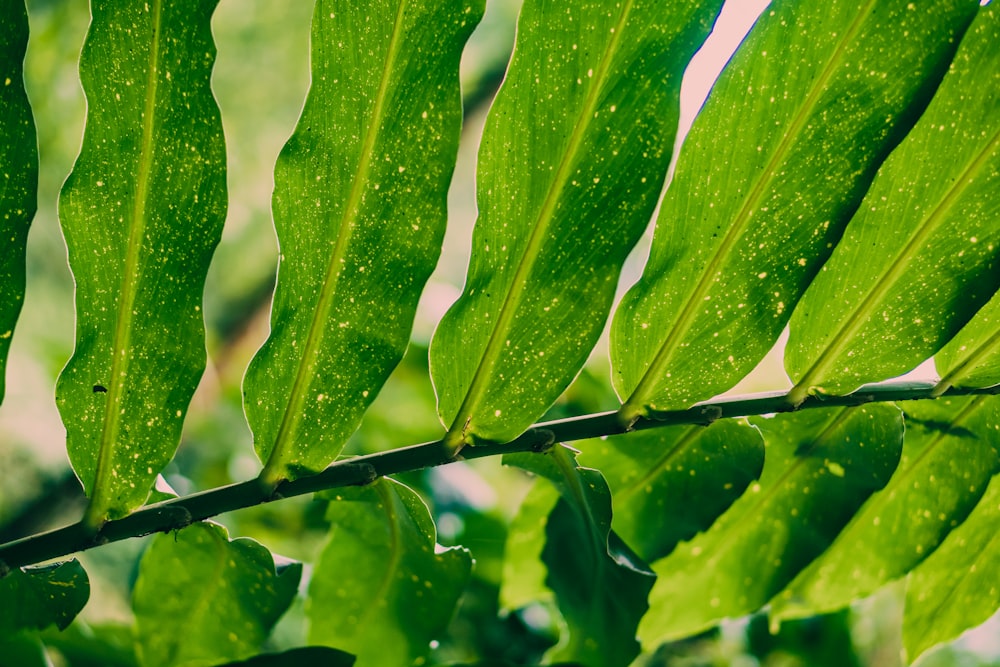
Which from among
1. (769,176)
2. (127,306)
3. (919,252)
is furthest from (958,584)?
(127,306)

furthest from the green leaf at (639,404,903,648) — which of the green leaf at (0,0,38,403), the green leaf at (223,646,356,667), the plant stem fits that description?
the green leaf at (0,0,38,403)

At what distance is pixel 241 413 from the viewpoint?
163 centimetres

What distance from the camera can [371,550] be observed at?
68cm

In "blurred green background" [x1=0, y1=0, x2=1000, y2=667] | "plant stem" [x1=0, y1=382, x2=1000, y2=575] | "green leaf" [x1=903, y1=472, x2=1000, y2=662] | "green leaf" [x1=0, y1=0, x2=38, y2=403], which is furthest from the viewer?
"blurred green background" [x1=0, y1=0, x2=1000, y2=667]

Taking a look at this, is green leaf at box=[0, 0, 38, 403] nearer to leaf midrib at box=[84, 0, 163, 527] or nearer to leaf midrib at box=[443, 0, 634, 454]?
leaf midrib at box=[84, 0, 163, 527]

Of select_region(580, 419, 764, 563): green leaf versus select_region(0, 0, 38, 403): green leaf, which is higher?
select_region(0, 0, 38, 403): green leaf

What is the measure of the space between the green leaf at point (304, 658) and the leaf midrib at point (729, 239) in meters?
0.30

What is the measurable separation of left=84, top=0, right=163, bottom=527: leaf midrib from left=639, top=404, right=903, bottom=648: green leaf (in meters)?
0.49

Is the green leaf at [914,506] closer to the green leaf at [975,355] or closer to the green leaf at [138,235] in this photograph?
the green leaf at [975,355]

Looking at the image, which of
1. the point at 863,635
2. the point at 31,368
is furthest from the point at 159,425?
the point at 863,635

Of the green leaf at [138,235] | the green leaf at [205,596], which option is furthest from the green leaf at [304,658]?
the green leaf at [138,235]

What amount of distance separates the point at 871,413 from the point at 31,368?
2071 millimetres

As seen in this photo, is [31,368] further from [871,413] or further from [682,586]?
[871,413]

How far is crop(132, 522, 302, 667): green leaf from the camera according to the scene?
63cm
